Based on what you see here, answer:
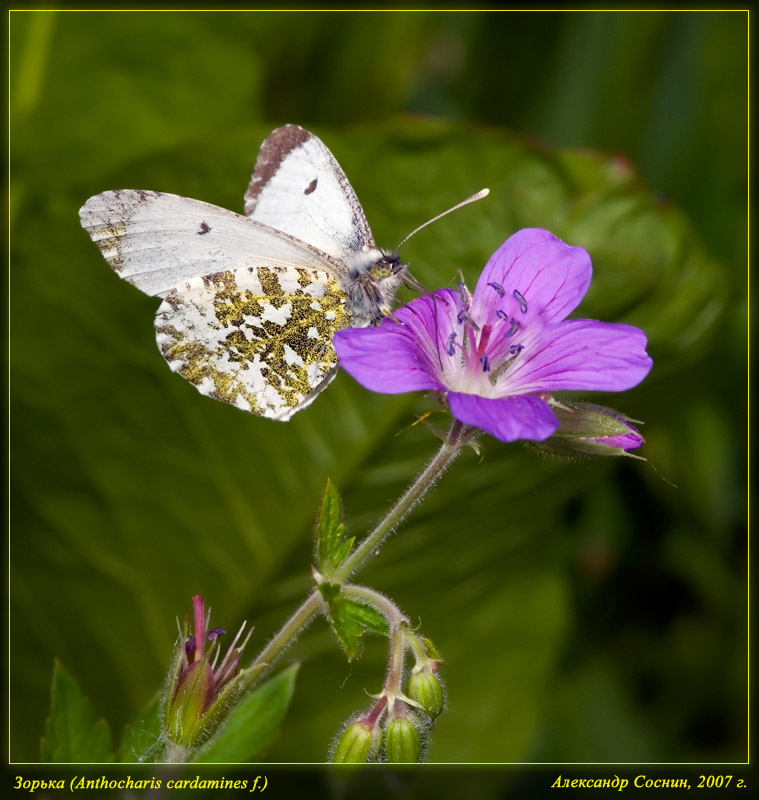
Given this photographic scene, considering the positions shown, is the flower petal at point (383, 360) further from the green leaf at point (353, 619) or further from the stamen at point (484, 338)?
the green leaf at point (353, 619)

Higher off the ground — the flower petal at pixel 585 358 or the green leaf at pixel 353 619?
the flower petal at pixel 585 358

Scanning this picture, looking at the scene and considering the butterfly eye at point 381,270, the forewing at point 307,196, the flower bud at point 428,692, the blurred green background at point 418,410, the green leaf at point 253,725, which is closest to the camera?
the flower bud at point 428,692

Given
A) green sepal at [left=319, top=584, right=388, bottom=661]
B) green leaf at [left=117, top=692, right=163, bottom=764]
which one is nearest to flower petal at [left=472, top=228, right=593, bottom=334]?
green sepal at [left=319, top=584, right=388, bottom=661]

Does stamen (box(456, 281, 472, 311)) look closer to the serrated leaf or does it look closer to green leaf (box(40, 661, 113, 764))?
the serrated leaf

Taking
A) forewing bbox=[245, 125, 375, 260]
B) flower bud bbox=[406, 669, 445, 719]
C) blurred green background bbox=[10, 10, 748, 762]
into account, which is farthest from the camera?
blurred green background bbox=[10, 10, 748, 762]

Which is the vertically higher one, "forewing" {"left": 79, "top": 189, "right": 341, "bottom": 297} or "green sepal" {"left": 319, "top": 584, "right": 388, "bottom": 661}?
"forewing" {"left": 79, "top": 189, "right": 341, "bottom": 297}

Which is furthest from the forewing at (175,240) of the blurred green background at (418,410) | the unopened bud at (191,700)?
the unopened bud at (191,700)

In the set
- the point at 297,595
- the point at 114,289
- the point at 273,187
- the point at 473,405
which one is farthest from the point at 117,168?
the point at 473,405

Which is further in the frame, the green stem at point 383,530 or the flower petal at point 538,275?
the flower petal at point 538,275
